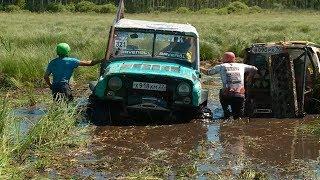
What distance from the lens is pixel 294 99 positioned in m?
11.2

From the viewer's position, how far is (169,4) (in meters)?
67.7

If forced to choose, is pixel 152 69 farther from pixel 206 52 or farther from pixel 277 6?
pixel 277 6

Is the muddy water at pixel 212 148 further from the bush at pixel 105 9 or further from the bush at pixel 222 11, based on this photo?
the bush at pixel 105 9

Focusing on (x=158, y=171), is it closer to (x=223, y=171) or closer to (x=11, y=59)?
(x=223, y=171)

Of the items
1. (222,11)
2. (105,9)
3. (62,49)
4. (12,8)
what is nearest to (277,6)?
(222,11)

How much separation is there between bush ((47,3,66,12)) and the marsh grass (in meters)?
56.3

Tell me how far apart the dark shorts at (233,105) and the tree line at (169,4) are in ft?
177

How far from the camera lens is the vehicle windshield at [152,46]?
1095cm

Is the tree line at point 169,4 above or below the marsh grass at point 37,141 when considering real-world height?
below

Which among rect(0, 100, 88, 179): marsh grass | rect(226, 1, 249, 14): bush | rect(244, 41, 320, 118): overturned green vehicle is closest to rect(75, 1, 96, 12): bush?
rect(226, 1, 249, 14): bush

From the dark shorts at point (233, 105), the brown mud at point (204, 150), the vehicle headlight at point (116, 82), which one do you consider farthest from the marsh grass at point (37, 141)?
the dark shorts at point (233, 105)

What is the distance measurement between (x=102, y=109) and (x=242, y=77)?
2630 millimetres

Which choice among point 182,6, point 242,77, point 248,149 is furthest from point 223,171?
point 182,6

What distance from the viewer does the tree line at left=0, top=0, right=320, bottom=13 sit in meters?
66.0
